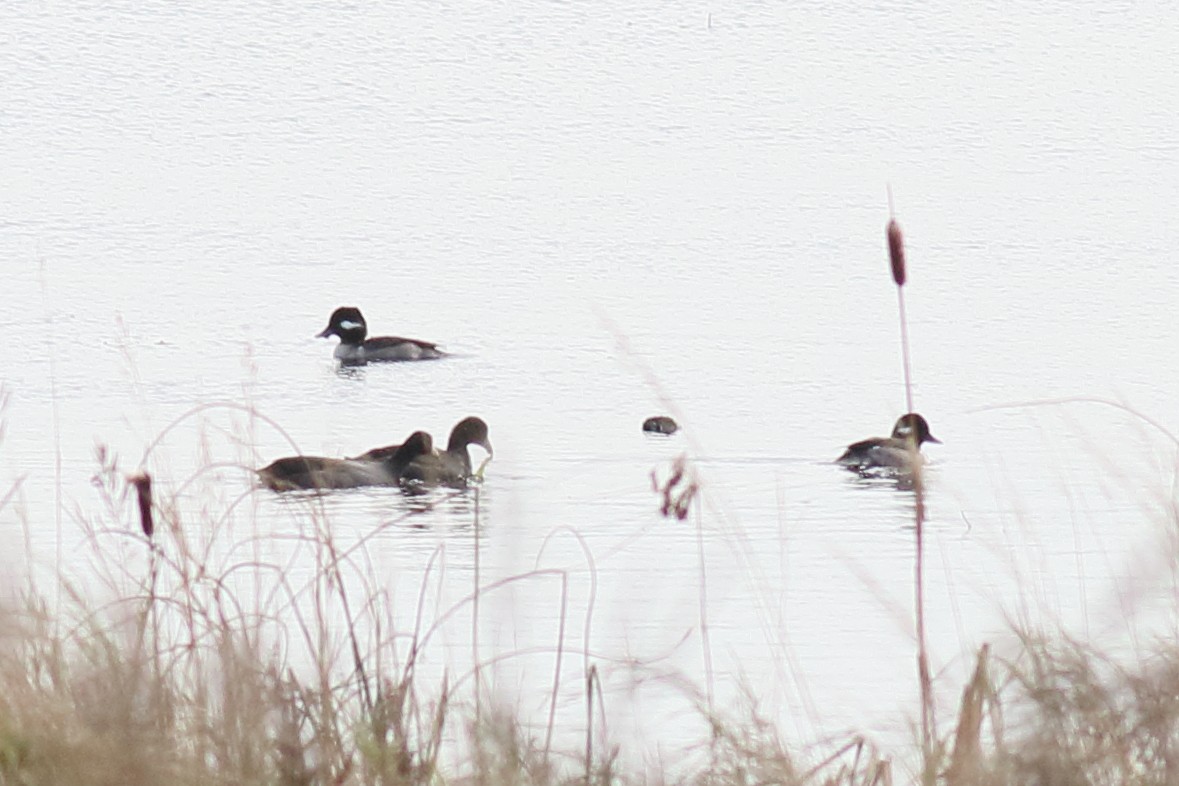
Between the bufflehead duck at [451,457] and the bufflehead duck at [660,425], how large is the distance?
0.77 metres

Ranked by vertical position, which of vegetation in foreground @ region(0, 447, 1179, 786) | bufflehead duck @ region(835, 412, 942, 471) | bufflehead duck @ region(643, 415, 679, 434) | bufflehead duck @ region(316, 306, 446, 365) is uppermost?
bufflehead duck @ region(316, 306, 446, 365)

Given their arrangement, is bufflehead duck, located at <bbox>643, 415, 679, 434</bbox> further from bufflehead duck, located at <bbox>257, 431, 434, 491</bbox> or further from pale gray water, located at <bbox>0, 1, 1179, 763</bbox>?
bufflehead duck, located at <bbox>257, 431, 434, 491</bbox>

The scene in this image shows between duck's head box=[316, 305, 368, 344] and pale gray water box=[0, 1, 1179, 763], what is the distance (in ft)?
0.53

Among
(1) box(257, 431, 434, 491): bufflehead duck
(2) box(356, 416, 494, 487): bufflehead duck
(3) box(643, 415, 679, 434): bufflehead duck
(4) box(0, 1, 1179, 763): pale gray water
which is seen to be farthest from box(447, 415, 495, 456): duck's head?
(3) box(643, 415, 679, 434): bufflehead duck

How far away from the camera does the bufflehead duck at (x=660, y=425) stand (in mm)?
11359

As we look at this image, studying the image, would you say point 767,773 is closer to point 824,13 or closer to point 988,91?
point 988,91

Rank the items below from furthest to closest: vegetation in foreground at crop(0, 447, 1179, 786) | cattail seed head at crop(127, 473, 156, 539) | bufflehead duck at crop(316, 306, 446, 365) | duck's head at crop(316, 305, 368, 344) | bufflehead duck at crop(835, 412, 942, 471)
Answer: duck's head at crop(316, 305, 368, 344) < bufflehead duck at crop(316, 306, 446, 365) < bufflehead duck at crop(835, 412, 942, 471) < cattail seed head at crop(127, 473, 156, 539) < vegetation in foreground at crop(0, 447, 1179, 786)

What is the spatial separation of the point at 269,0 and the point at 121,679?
125ft

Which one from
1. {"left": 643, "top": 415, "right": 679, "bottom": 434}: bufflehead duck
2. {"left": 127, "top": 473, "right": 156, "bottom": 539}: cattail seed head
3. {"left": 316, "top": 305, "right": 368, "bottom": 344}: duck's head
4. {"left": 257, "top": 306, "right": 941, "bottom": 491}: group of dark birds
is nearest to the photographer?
{"left": 127, "top": 473, "right": 156, "bottom": 539}: cattail seed head

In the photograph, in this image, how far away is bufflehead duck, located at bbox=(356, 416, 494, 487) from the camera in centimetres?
962

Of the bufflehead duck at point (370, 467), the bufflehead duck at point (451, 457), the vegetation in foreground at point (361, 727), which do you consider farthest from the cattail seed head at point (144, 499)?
the bufflehead duck at point (370, 467)

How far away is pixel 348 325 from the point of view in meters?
14.2

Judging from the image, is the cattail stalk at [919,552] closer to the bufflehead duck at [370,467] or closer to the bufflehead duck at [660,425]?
the bufflehead duck at [370,467]

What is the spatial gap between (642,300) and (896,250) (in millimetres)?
12607
